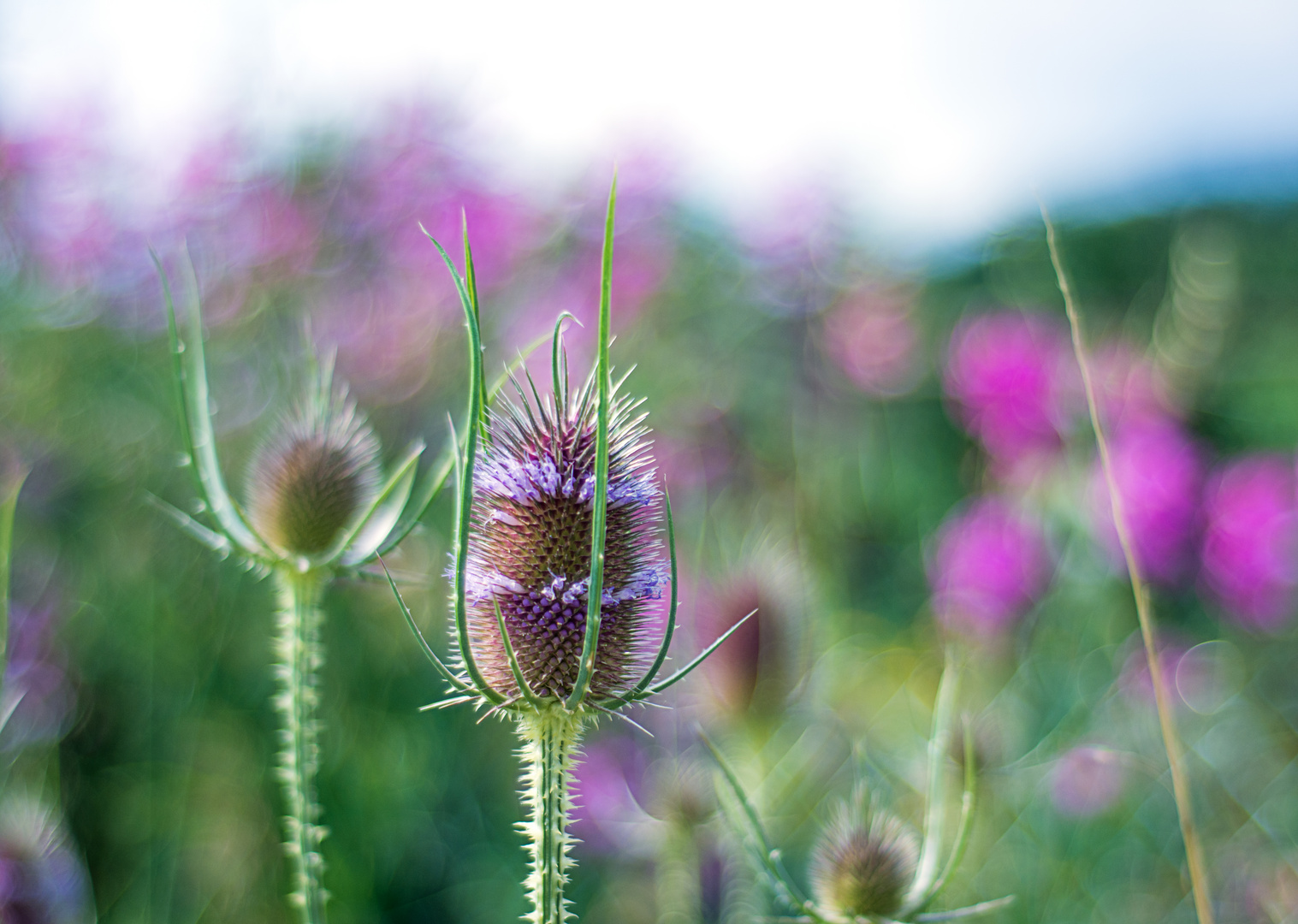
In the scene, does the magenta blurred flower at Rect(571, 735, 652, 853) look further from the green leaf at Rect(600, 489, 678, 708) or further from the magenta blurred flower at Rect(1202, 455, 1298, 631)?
the magenta blurred flower at Rect(1202, 455, 1298, 631)

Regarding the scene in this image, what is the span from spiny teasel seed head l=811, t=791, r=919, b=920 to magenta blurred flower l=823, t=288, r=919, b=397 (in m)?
2.16

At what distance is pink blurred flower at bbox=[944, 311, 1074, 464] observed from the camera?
10.2ft

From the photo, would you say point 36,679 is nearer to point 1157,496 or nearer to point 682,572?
point 682,572

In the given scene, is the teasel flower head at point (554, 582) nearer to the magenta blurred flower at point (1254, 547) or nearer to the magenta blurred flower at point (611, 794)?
the magenta blurred flower at point (611, 794)

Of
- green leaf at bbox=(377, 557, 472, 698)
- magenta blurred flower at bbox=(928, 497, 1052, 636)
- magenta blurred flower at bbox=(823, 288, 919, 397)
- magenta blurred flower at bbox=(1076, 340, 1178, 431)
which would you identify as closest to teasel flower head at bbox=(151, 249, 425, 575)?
green leaf at bbox=(377, 557, 472, 698)

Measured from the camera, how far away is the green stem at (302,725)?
1150mm

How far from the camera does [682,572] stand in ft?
8.68

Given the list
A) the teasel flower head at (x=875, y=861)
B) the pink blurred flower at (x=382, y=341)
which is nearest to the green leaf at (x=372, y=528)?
the teasel flower head at (x=875, y=861)

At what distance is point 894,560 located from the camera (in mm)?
4863

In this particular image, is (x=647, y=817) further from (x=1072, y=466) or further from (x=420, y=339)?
(x=1072, y=466)

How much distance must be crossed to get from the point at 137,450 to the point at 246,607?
713 mm

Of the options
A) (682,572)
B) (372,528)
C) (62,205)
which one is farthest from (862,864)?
(62,205)

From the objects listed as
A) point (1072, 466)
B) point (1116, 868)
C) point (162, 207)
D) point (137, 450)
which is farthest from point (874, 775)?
point (162, 207)

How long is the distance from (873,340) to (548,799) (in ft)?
9.18
